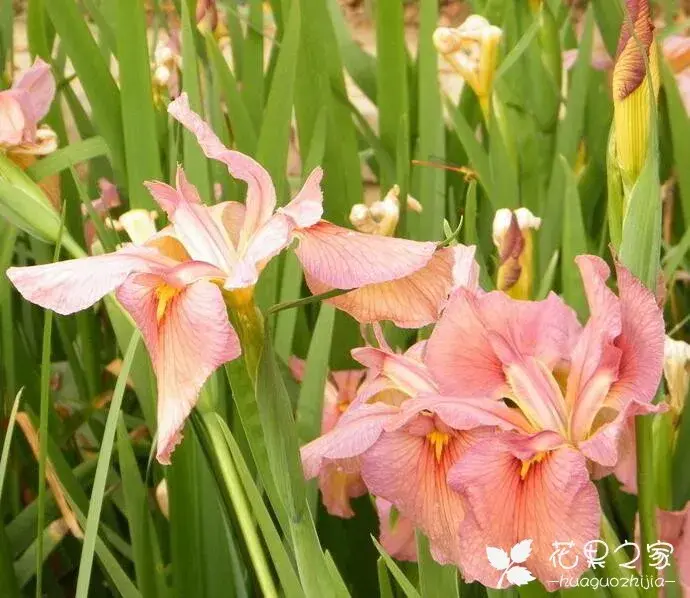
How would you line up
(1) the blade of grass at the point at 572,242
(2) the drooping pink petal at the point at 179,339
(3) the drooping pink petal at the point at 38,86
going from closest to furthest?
(2) the drooping pink petal at the point at 179,339 < (1) the blade of grass at the point at 572,242 < (3) the drooping pink petal at the point at 38,86

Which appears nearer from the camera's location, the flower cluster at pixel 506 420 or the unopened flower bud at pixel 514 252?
the flower cluster at pixel 506 420

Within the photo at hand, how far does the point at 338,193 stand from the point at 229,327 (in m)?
0.48

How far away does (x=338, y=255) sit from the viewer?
35 centimetres

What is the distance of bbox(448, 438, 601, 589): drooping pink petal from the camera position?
339 mm

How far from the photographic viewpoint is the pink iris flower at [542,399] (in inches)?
13.4

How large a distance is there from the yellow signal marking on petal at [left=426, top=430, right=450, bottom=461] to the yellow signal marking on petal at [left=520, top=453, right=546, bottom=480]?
43 mm

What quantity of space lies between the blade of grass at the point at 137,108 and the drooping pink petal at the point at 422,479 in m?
0.34

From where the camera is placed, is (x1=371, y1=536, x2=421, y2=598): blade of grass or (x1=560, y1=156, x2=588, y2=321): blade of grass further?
(x1=560, y1=156, x2=588, y2=321): blade of grass

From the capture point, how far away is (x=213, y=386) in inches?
17.5

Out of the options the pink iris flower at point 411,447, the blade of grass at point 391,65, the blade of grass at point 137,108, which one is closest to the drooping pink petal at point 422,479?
the pink iris flower at point 411,447

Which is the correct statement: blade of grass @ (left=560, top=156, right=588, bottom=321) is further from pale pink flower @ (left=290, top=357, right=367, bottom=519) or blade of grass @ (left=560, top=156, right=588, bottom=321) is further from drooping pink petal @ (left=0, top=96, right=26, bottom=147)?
drooping pink petal @ (left=0, top=96, right=26, bottom=147)

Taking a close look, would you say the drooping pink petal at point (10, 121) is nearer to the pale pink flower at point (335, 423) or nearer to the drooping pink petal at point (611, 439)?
the pale pink flower at point (335, 423)

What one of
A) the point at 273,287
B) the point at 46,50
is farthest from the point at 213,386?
the point at 46,50

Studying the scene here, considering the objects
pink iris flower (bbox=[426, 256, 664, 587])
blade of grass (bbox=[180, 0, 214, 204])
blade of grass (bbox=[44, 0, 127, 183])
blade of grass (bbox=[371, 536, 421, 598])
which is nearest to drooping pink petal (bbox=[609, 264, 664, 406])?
pink iris flower (bbox=[426, 256, 664, 587])
